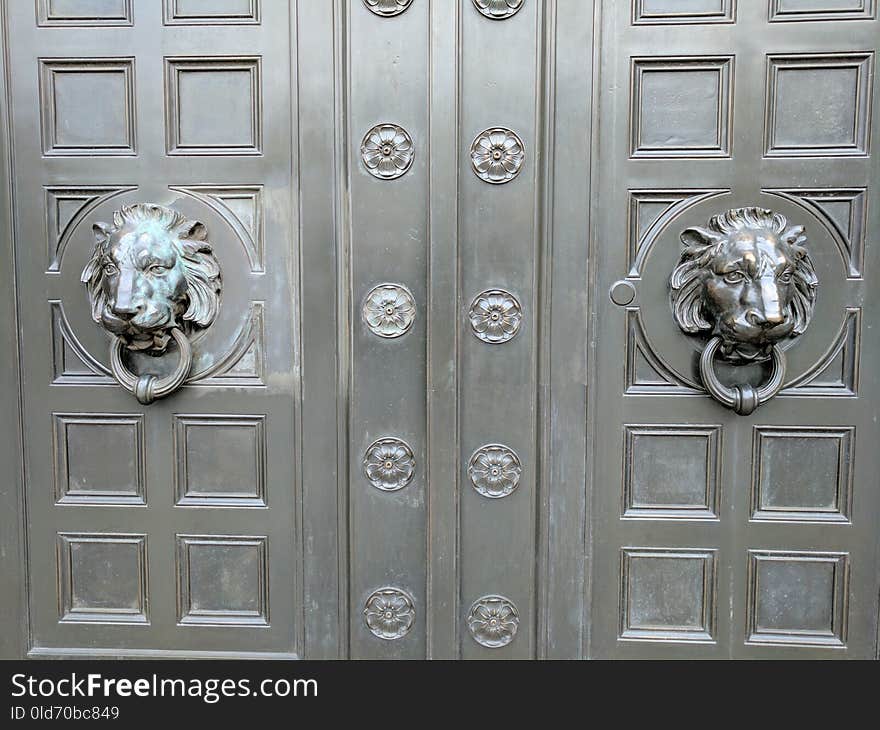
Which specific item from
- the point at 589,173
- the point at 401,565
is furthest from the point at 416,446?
the point at 589,173

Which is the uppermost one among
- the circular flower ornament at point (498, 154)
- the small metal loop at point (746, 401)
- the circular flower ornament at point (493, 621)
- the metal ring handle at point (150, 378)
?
the circular flower ornament at point (498, 154)

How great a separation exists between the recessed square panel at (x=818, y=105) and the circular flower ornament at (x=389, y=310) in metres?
0.75

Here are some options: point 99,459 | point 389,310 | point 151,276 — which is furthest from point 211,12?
point 99,459

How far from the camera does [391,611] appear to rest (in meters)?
1.38

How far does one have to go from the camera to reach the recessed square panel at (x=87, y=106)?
4.33 feet

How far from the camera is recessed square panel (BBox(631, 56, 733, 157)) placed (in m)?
1.27

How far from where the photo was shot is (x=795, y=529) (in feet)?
4.40

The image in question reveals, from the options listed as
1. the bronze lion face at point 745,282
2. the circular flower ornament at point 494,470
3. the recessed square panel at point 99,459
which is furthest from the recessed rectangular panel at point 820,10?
the recessed square panel at point 99,459

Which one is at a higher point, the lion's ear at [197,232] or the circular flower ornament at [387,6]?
the circular flower ornament at [387,6]

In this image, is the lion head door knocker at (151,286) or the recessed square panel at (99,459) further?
the recessed square panel at (99,459)

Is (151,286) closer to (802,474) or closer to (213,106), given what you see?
(213,106)

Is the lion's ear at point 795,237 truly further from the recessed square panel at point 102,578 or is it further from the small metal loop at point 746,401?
the recessed square panel at point 102,578

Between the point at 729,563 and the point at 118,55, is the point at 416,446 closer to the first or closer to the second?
the point at 729,563

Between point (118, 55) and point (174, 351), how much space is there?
0.59 metres
